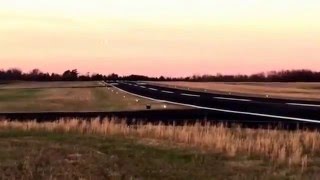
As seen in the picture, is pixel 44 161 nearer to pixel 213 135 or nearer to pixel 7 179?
pixel 7 179

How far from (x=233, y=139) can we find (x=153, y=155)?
4318mm

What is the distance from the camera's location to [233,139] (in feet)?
65.0

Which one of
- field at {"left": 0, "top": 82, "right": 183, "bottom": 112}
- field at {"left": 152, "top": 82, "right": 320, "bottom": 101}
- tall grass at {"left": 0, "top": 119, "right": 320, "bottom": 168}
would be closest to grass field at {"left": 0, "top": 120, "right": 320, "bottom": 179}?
tall grass at {"left": 0, "top": 119, "right": 320, "bottom": 168}

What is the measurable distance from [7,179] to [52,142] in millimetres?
6766

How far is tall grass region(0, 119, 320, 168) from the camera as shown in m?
16.8

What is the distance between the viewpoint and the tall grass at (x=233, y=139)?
55.1ft

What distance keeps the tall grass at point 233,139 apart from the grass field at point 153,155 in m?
0.02

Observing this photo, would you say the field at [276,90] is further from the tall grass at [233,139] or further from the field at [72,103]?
the tall grass at [233,139]

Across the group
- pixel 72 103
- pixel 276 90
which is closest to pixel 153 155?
pixel 72 103

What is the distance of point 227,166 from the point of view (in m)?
14.6

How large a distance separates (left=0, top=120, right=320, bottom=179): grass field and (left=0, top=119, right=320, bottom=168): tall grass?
0.08ft

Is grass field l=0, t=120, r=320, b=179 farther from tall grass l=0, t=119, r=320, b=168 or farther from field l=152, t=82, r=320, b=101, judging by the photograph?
field l=152, t=82, r=320, b=101

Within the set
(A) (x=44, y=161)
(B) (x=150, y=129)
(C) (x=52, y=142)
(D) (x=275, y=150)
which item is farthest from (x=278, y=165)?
(B) (x=150, y=129)

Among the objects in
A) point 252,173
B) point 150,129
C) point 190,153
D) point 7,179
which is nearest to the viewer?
point 7,179
